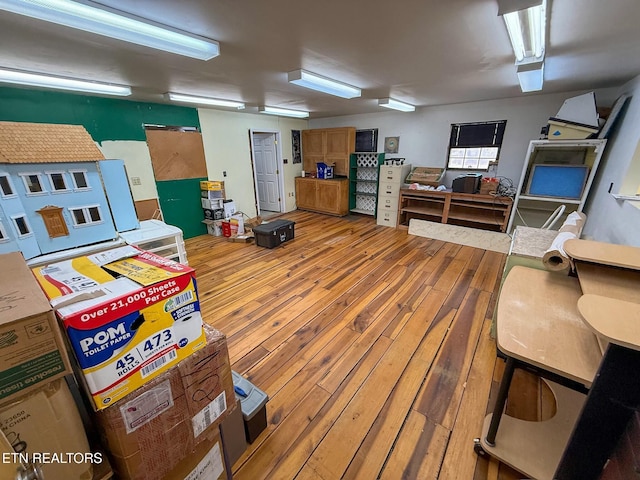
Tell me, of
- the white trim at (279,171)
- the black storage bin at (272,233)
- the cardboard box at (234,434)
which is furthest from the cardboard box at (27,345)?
the white trim at (279,171)

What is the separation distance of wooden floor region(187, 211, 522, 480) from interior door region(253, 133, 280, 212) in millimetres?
2897

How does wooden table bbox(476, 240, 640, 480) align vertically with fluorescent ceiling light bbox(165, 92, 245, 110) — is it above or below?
below

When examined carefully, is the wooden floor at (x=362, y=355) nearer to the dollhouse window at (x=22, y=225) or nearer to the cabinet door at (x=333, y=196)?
the dollhouse window at (x=22, y=225)

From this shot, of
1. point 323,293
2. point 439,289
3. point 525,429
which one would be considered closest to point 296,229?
point 323,293

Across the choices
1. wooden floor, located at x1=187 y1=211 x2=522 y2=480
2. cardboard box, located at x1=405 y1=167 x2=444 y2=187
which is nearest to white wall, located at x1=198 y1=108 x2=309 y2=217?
wooden floor, located at x1=187 y1=211 x2=522 y2=480

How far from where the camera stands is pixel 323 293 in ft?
9.39

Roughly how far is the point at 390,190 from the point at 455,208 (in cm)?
126

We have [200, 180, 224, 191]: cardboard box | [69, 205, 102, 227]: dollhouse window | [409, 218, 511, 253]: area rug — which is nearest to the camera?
[69, 205, 102, 227]: dollhouse window

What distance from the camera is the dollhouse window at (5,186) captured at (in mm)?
1473

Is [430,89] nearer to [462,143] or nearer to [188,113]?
[462,143]

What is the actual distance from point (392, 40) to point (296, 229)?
3746 millimetres

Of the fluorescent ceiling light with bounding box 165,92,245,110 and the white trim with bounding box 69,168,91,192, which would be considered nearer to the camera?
the white trim with bounding box 69,168,91,192

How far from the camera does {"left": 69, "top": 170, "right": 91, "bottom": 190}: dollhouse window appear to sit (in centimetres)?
168

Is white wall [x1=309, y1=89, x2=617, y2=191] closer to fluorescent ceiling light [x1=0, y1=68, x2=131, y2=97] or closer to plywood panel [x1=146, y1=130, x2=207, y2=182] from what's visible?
plywood panel [x1=146, y1=130, x2=207, y2=182]
